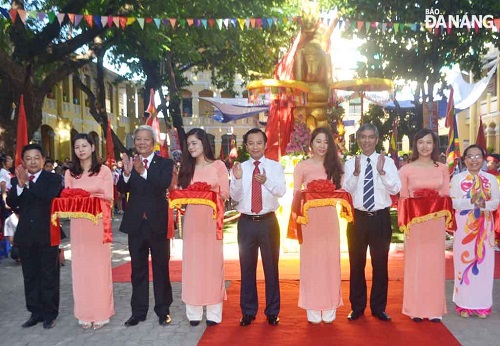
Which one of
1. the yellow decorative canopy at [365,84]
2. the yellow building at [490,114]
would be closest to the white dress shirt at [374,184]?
the yellow decorative canopy at [365,84]

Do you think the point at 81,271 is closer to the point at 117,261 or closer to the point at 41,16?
the point at 117,261

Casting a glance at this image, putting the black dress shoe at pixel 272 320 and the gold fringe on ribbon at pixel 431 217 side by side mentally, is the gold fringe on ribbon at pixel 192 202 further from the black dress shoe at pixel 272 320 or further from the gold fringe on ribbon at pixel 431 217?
the gold fringe on ribbon at pixel 431 217

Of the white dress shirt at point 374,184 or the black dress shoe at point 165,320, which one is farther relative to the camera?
the black dress shoe at point 165,320

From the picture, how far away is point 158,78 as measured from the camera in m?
18.7

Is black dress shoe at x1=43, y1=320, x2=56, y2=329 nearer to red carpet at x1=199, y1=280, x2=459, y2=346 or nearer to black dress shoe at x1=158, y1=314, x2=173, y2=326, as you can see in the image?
black dress shoe at x1=158, y1=314, x2=173, y2=326

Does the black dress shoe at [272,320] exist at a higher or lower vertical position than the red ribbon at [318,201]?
lower

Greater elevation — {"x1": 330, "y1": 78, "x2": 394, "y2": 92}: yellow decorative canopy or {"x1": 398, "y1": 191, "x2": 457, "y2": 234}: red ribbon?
{"x1": 330, "y1": 78, "x2": 394, "y2": 92}: yellow decorative canopy

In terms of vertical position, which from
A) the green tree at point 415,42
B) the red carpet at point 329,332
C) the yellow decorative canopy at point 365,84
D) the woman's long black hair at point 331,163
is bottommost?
the red carpet at point 329,332

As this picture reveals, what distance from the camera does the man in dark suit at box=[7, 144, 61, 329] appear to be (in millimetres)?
4637

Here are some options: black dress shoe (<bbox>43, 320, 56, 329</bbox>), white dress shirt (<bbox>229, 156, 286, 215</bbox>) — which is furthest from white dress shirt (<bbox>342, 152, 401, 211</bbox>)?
black dress shoe (<bbox>43, 320, 56, 329</bbox>)

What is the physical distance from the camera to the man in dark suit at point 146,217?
15.0 ft

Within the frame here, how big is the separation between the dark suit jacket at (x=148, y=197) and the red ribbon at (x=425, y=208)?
7.09ft

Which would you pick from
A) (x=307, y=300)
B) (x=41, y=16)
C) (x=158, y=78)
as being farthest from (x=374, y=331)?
(x=158, y=78)

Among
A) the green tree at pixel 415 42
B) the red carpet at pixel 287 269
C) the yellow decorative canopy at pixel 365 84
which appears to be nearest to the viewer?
the red carpet at pixel 287 269
